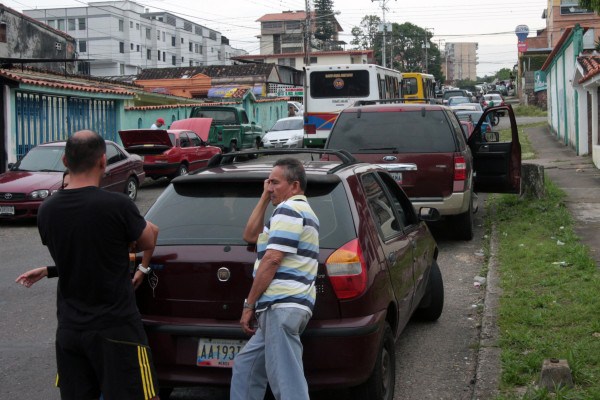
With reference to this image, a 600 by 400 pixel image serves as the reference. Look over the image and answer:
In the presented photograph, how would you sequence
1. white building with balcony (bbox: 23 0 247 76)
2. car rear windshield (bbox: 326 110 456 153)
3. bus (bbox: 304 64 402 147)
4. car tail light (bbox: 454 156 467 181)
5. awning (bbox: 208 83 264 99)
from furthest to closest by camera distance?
1. white building with balcony (bbox: 23 0 247 76)
2. awning (bbox: 208 83 264 99)
3. bus (bbox: 304 64 402 147)
4. car rear windshield (bbox: 326 110 456 153)
5. car tail light (bbox: 454 156 467 181)

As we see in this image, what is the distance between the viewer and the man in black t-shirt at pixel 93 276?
358cm

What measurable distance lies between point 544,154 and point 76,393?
24.8 m

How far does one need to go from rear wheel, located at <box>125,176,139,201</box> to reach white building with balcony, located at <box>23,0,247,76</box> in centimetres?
6256

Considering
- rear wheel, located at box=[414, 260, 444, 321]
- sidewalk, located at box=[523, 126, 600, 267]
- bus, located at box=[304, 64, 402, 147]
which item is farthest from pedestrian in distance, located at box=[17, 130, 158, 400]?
bus, located at box=[304, 64, 402, 147]

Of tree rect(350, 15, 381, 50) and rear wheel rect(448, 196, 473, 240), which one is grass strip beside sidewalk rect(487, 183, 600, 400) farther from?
tree rect(350, 15, 381, 50)

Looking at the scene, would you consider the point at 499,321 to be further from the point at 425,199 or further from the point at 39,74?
the point at 39,74

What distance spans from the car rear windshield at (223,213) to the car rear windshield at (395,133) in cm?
590

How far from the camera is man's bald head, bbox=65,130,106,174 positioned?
361cm

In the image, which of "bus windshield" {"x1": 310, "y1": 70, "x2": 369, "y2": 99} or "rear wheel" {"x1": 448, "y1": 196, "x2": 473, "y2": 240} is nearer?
"rear wheel" {"x1": 448, "y1": 196, "x2": 473, "y2": 240}

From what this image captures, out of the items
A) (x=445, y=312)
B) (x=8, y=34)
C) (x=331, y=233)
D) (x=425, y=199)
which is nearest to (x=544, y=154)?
(x=425, y=199)

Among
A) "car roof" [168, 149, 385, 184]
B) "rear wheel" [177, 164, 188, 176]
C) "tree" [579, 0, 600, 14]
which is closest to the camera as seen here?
"car roof" [168, 149, 385, 184]

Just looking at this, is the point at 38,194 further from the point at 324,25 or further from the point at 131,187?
the point at 324,25

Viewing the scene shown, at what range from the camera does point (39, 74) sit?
28.2 metres

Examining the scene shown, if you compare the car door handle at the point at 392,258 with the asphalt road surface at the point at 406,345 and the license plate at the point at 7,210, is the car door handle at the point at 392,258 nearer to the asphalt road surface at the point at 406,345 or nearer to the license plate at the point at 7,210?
the asphalt road surface at the point at 406,345
